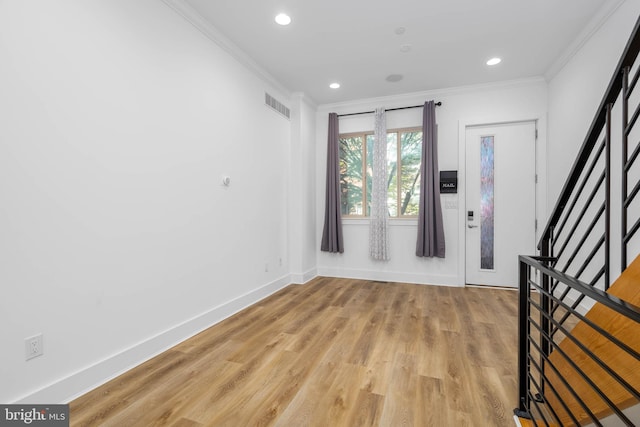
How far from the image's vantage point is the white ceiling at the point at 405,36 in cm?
257

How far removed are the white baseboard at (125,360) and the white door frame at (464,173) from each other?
10.1 ft

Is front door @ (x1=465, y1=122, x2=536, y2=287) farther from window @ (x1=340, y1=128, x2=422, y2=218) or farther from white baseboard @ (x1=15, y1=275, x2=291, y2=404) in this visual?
white baseboard @ (x1=15, y1=275, x2=291, y2=404)

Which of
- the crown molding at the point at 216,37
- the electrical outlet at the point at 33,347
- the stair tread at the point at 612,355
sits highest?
the crown molding at the point at 216,37

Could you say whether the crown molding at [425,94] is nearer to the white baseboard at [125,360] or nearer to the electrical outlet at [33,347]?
the white baseboard at [125,360]

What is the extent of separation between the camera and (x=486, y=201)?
4.15 metres

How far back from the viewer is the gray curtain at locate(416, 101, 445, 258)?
13.8 ft

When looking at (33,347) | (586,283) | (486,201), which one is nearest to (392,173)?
(486,201)

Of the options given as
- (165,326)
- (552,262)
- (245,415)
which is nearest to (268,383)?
(245,415)

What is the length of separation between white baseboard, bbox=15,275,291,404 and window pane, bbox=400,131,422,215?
2782mm

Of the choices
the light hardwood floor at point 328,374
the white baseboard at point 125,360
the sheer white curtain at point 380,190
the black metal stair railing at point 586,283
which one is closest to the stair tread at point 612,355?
the black metal stair railing at point 586,283

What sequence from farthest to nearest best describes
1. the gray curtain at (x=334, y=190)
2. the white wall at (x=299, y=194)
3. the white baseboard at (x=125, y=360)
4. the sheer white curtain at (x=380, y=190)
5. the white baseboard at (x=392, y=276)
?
the gray curtain at (x=334, y=190) → the sheer white curtain at (x=380, y=190) → the white wall at (x=299, y=194) → the white baseboard at (x=392, y=276) → the white baseboard at (x=125, y=360)

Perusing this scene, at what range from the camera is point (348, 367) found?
2.09 meters

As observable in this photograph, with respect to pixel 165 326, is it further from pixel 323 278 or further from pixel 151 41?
pixel 323 278

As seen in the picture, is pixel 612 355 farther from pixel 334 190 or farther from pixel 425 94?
pixel 425 94
